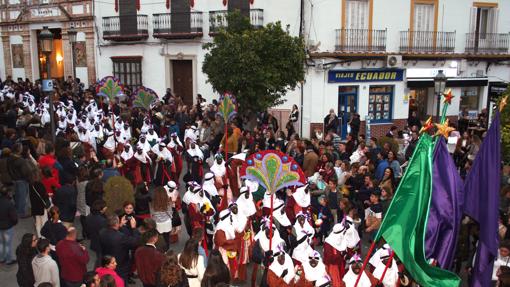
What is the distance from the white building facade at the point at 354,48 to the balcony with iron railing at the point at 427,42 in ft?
0.13

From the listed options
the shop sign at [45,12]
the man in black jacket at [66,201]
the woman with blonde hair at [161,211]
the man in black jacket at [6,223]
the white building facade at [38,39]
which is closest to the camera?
the man in black jacket at [6,223]

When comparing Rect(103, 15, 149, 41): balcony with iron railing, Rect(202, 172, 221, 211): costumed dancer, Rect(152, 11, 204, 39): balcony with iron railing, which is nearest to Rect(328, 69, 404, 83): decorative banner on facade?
Rect(152, 11, 204, 39): balcony with iron railing

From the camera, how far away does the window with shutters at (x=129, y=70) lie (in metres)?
25.0

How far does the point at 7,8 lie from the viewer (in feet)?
97.7

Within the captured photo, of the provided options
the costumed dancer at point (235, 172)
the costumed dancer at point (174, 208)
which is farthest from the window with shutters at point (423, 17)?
the costumed dancer at point (174, 208)

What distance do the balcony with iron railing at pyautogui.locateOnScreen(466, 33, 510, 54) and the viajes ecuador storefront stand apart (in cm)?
346

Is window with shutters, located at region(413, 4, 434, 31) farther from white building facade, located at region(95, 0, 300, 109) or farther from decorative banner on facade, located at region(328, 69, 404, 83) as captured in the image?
white building facade, located at region(95, 0, 300, 109)

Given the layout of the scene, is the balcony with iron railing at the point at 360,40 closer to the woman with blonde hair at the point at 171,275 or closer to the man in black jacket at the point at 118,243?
the man in black jacket at the point at 118,243

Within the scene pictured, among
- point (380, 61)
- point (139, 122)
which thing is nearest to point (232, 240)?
point (139, 122)

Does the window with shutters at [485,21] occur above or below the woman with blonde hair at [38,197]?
above

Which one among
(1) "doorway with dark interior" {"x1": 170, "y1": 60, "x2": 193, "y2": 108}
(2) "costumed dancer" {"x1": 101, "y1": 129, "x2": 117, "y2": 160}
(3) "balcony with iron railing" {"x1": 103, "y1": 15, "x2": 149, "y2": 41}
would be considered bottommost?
(2) "costumed dancer" {"x1": 101, "y1": 129, "x2": 117, "y2": 160}

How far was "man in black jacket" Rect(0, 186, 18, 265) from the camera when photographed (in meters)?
8.67

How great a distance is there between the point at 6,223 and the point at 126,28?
17.4m

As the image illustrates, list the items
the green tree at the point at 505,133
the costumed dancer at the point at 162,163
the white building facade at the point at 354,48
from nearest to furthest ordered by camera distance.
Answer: the green tree at the point at 505,133 < the costumed dancer at the point at 162,163 < the white building facade at the point at 354,48
